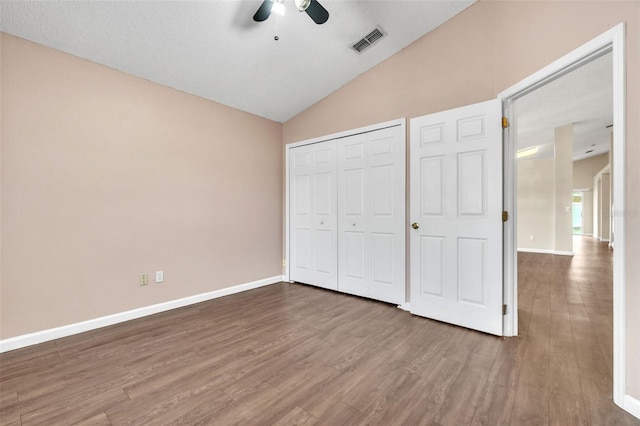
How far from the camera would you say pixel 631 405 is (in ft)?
4.85

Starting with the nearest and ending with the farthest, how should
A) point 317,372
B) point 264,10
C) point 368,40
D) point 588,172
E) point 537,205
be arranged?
point 317,372 < point 264,10 < point 368,40 < point 537,205 < point 588,172

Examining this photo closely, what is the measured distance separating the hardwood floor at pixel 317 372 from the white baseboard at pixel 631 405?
0.05 meters

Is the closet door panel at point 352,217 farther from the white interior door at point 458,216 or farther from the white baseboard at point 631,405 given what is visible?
the white baseboard at point 631,405

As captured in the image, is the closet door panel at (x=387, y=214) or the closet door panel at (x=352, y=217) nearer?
the closet door panel at (x=387, y=214)

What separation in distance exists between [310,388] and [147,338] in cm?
168

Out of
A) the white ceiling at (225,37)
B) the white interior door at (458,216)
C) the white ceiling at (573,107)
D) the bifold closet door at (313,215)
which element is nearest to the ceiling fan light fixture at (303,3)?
the white ceiling at (225,37)

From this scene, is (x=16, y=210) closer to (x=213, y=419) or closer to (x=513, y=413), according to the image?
(x=213, y=419)

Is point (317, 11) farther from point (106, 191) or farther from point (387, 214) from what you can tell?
point (106, 191)

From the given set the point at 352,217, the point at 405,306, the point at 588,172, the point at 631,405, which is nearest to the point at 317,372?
the point at 405,306

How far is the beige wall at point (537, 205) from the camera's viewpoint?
7.34 m

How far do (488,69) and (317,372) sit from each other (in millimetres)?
3075

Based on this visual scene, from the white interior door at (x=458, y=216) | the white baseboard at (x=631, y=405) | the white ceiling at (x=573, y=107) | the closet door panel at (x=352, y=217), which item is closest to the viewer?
the white baseboard at (x=631, y=405)

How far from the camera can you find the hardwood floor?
1.52 meters

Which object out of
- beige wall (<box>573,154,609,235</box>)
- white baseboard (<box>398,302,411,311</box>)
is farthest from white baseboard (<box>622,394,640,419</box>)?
beige wall (<box>573,154,609,235</box>)
